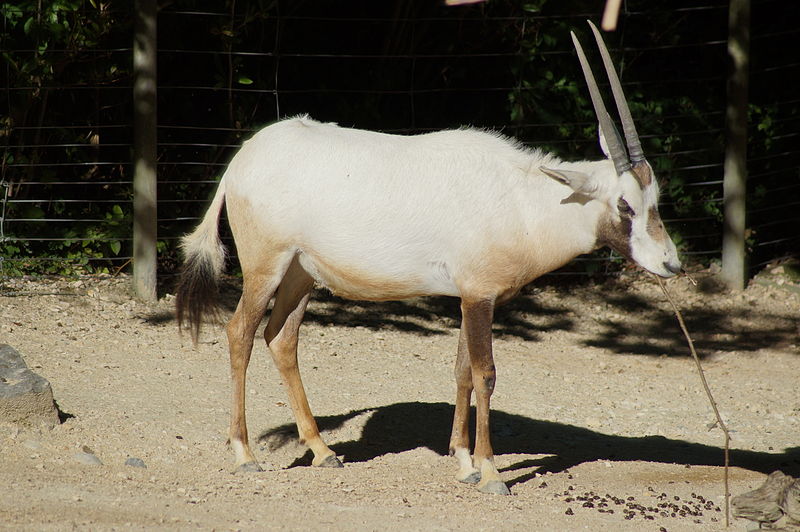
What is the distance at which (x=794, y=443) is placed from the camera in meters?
6.58

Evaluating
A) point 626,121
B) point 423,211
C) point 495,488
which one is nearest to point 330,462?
point 495,488

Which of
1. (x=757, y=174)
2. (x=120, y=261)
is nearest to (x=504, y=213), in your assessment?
(x=120, y=261)

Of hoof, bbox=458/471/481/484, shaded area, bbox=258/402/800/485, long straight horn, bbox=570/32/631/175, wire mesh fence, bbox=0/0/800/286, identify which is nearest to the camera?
long straight horn, bbox=570/32/631/175

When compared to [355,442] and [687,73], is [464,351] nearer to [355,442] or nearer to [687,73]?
[355,442]

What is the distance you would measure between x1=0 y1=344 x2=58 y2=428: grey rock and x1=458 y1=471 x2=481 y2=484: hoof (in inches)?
93.8

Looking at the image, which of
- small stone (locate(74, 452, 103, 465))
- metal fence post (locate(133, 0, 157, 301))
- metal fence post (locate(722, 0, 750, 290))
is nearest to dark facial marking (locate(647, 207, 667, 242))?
small stone (locate(74, 452, 103, 465))

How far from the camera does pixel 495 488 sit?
5262mm

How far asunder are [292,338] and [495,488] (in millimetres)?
1543

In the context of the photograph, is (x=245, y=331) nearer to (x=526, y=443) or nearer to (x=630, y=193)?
(x=526, y=443)

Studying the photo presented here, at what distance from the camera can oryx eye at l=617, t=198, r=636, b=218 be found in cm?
522

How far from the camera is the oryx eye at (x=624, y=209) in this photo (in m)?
5.22

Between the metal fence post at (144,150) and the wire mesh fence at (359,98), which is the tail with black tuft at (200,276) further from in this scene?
the wire mesh fence at (359,98)

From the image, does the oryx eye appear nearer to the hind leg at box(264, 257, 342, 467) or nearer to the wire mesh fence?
the hind leg at box(264, 257, 342, 467)

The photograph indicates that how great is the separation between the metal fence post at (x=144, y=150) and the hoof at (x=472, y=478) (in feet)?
13.7
